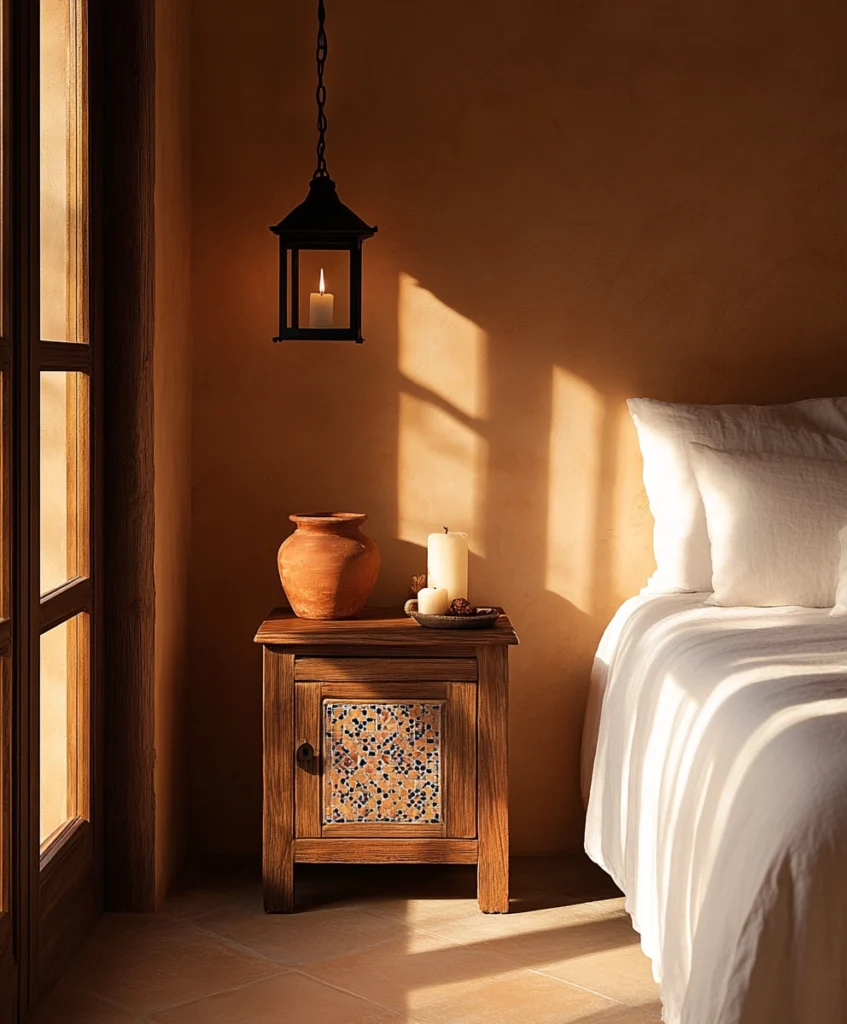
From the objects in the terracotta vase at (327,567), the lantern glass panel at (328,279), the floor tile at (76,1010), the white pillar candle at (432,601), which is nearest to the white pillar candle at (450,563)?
the white pillar candle at (432,601)

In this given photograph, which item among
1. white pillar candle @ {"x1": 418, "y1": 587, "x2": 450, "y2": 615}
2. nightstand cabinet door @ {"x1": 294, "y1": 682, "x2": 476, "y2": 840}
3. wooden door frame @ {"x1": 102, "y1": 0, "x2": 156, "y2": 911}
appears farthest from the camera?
white pillar candle @ {"x1": 418, "y1": 587, "x2": 450, "y2": 615}

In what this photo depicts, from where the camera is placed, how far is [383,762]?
2932 mm

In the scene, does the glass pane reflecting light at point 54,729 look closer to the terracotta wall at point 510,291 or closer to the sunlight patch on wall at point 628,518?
the terracotta wall at point 510,291

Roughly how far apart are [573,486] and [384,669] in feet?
2.64

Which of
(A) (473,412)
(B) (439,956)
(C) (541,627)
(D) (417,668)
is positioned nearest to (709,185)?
(A) (473,412)

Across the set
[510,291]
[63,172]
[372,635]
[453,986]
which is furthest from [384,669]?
[63,172]

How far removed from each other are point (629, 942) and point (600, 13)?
237 cm

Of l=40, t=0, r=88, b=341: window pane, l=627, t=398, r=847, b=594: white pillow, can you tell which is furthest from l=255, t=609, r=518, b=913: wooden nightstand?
l=40, t=0, r=88, b=341: window pane

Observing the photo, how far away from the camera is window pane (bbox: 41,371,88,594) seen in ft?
8.12

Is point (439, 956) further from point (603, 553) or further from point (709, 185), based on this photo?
point (709, 185)

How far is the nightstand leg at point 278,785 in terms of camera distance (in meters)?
2.90

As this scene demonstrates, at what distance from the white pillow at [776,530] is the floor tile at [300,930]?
1.14 metres

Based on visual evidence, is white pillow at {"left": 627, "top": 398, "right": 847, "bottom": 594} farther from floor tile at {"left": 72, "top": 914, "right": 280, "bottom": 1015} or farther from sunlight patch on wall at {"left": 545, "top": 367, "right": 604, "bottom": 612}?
floor tile at {"left": 72, "top": 914, "right": 280, "bottom": 1015}

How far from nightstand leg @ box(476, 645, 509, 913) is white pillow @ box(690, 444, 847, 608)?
1.88 feet
